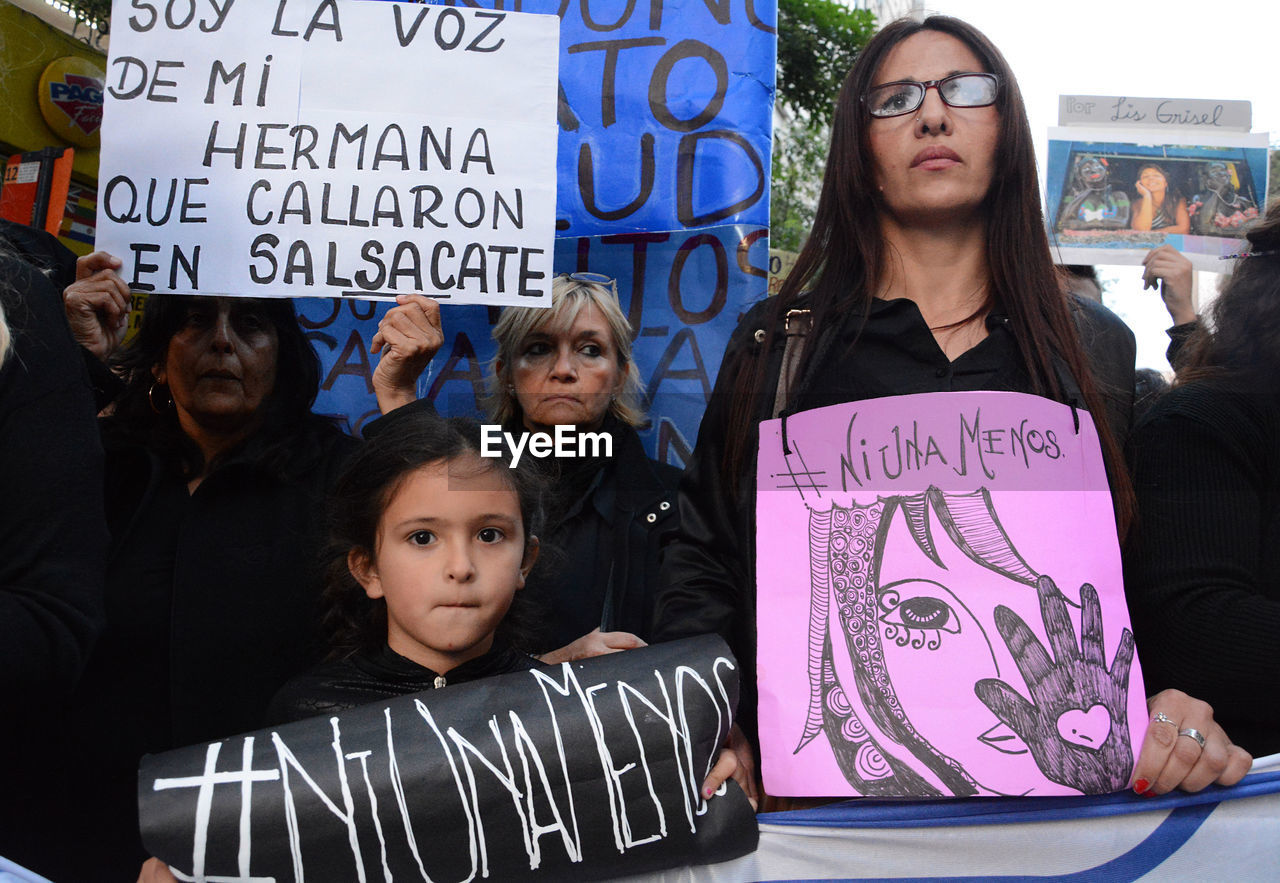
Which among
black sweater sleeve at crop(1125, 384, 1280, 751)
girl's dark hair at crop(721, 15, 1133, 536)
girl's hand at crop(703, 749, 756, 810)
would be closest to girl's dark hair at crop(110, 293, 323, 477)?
girl's dark hair at crop(721, 15, 1133, 536)

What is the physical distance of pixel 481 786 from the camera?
4.90 feet

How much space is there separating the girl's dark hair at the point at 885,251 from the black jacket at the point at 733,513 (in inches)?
0.8

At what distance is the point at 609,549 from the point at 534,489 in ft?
0.82

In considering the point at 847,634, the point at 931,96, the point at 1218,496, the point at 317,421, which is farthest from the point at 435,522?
the point at 1218,496

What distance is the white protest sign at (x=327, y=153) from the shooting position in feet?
6.40

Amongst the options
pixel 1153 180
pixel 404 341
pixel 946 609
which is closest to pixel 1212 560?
pixel 946 609

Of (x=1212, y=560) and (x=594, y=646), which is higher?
(x=1212, y=560)

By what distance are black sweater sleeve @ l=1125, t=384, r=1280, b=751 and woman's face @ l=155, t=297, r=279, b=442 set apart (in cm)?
155

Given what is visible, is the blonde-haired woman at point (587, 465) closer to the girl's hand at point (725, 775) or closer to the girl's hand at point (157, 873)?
the girl's hand at point (725, 775)

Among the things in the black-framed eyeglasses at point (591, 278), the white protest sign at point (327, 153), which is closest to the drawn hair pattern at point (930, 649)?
the white protest sign at point (327, 153)

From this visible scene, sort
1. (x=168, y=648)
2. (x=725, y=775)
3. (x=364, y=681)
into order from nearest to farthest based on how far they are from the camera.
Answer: (x=725, y=775), (x=364, y=681), (x=168, y=648)

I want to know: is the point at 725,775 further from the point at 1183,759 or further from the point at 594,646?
the point at 1183,759

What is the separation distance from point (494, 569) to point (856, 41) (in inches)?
368

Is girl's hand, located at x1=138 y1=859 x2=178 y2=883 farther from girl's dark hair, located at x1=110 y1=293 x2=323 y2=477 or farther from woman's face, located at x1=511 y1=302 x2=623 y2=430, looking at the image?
woman's face, located at x1=511 y1=302 x2=623 y2=430
